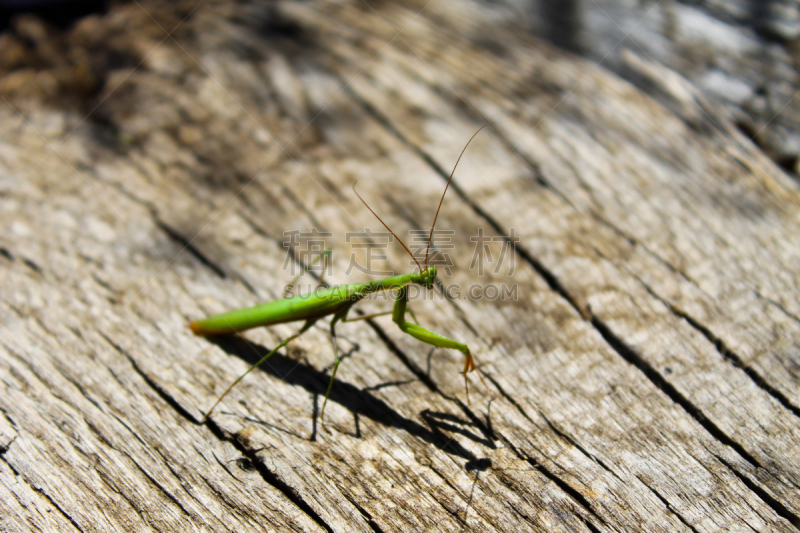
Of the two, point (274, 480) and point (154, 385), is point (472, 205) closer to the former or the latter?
point (274, 480)

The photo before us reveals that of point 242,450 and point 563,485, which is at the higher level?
point 563,485

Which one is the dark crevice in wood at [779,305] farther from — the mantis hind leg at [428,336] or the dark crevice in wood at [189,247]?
the dark crevice in wood at [189,247]

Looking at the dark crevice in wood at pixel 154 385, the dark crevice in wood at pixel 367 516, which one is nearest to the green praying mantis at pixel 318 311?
the dark crevice in wood at pixel 154 385

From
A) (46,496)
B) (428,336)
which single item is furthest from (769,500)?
(46,496)

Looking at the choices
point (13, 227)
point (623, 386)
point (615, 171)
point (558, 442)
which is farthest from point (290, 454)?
point (615, 171)

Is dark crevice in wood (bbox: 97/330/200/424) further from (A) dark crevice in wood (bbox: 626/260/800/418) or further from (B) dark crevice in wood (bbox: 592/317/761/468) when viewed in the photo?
(A) dark crevice in wood (bbox: 626/260/800/418)

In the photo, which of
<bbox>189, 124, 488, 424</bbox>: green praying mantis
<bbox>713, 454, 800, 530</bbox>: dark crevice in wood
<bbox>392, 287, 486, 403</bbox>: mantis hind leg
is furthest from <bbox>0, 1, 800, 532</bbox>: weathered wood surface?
<bbox>392, 287, 486, 403</bbox>: mantis hind leg
